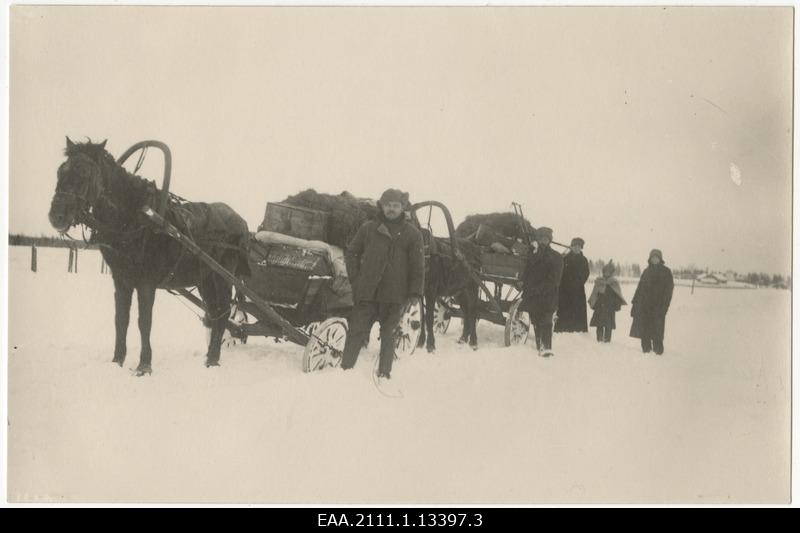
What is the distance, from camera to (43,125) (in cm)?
545

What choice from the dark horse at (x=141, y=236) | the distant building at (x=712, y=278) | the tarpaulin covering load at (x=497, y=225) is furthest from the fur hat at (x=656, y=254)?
the dark horse at (x=141, y=236)

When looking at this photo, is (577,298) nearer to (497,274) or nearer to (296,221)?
(497,274)

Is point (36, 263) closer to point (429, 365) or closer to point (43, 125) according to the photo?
point (43, 125)

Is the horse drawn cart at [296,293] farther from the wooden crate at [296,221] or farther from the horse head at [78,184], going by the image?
the horse head at [78,184]

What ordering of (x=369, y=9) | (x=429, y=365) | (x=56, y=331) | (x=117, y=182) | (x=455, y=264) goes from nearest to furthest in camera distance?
(x=117, y=182)
(x=56, y=331)
(x=369, y=9)
(x=429, y=365)
(x=455, y=264)

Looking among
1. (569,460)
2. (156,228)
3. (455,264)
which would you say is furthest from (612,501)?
(156,228)

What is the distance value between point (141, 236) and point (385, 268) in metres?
1.94

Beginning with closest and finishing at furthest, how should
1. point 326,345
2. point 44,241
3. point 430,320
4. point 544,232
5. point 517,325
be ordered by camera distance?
point 44,241, point 326,345, point 544,232, point 430,320, point 517,325

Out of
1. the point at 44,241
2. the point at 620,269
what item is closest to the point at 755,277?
the point at 620,269

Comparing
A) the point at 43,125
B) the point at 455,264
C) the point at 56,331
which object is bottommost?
the point at 56,331

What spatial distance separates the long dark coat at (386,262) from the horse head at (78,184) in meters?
1.93

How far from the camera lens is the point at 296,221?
6.30 meters

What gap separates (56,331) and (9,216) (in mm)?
993

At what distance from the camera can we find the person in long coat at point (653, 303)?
6.43 metres
